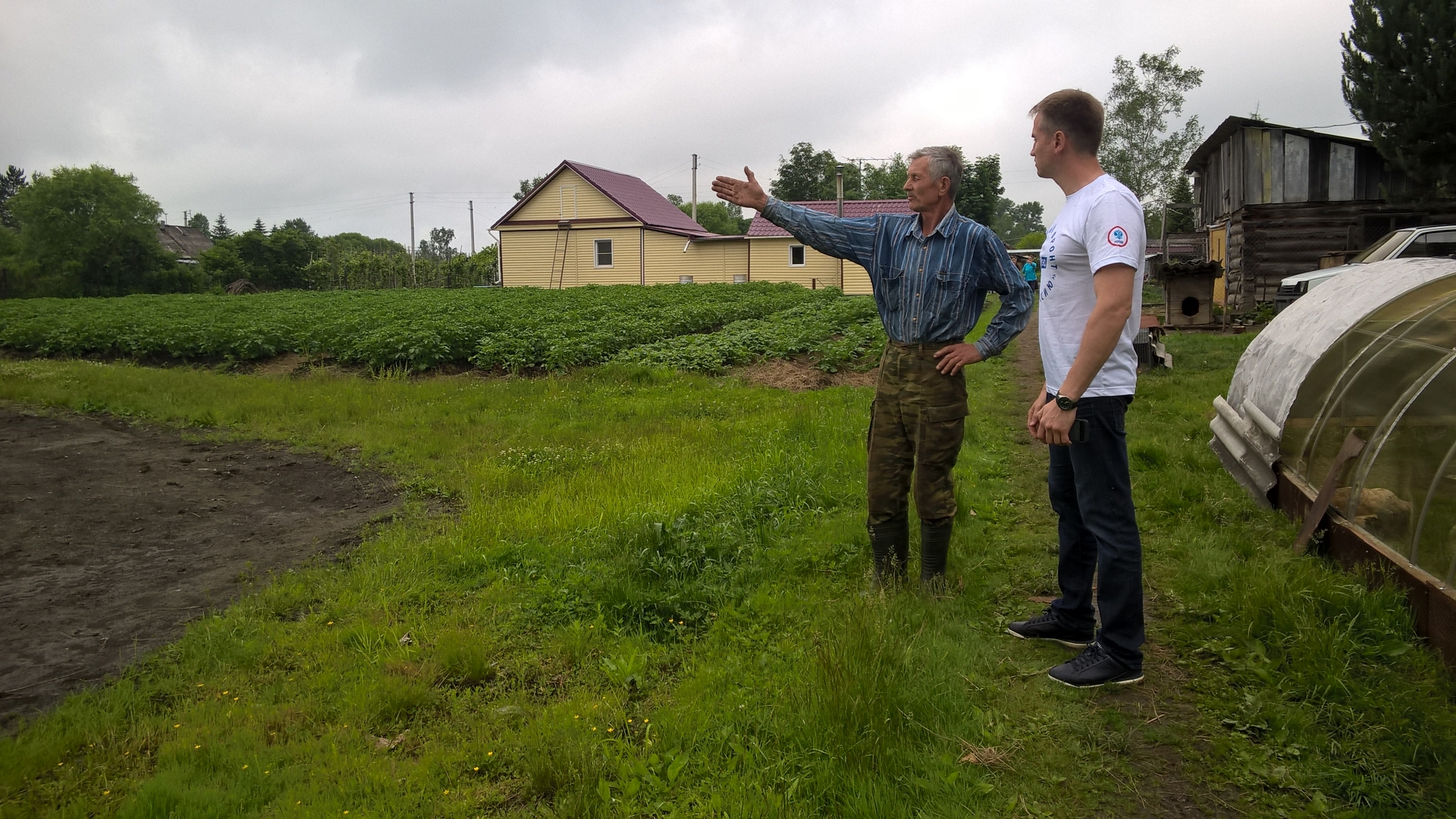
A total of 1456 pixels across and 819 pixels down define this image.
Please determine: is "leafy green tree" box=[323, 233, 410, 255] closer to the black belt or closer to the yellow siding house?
the yellow siding house

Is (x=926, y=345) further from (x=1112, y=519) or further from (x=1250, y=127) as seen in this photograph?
(x=1250, y=127)

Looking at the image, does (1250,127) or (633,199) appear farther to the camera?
(633,199)

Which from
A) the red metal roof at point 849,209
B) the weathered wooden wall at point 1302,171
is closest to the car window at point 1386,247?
the weathered wooden wall at point 1302,171

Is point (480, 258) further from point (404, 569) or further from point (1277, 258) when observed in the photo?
point (404, 569)

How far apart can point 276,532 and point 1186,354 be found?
41.7ft

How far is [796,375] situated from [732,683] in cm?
1005

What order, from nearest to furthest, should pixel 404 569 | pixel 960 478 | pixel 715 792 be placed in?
pixel 715 792 → pixel 404 569 → pixel 960 478

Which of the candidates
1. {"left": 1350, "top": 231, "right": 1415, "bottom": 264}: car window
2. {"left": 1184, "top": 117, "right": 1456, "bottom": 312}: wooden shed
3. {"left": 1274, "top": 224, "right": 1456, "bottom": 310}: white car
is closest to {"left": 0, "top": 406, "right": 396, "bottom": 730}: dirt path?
{"left": 1274, "top": 224, "right": 1456, "bottom": 310}: white car

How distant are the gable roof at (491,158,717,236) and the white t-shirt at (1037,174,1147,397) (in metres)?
38.0

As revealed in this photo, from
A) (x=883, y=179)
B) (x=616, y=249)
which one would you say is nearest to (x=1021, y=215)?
(x=883, y=179)

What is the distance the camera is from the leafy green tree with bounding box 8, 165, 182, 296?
5428cm

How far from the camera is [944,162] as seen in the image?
4168 millimetres

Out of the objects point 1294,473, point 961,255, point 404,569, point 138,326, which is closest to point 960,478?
point 1294,473

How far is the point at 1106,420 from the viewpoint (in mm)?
3350
